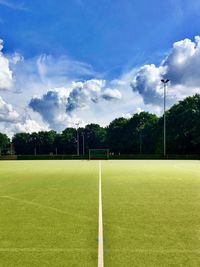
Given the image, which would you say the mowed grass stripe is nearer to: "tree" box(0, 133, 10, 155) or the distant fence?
the distant fence

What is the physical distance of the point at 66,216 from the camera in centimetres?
806

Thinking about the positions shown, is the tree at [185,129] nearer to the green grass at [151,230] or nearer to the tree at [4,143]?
the green grass at [151,230]

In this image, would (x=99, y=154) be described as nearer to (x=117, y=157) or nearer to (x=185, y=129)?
(x=117, y=157)

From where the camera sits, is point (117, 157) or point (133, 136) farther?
point (133, 136)

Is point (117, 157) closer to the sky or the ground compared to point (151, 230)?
closer to the ground

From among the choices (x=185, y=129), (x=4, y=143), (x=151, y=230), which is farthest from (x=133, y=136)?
(x=151, y=230)

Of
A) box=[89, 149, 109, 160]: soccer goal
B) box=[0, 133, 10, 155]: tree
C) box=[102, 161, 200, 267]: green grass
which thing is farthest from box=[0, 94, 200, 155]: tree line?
box=[102, 161, 200, 267]: green grass

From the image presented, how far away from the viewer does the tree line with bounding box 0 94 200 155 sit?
78.9 m

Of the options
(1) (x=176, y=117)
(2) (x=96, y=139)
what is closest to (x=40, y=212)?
(1) (x=176, y=117)

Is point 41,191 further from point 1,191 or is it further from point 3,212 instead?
point 3,212

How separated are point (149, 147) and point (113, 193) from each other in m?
86.9

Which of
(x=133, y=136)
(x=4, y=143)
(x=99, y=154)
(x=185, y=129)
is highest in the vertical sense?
(x=185, y=129)

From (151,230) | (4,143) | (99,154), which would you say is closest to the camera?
(151,230)

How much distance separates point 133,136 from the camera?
107 meters
